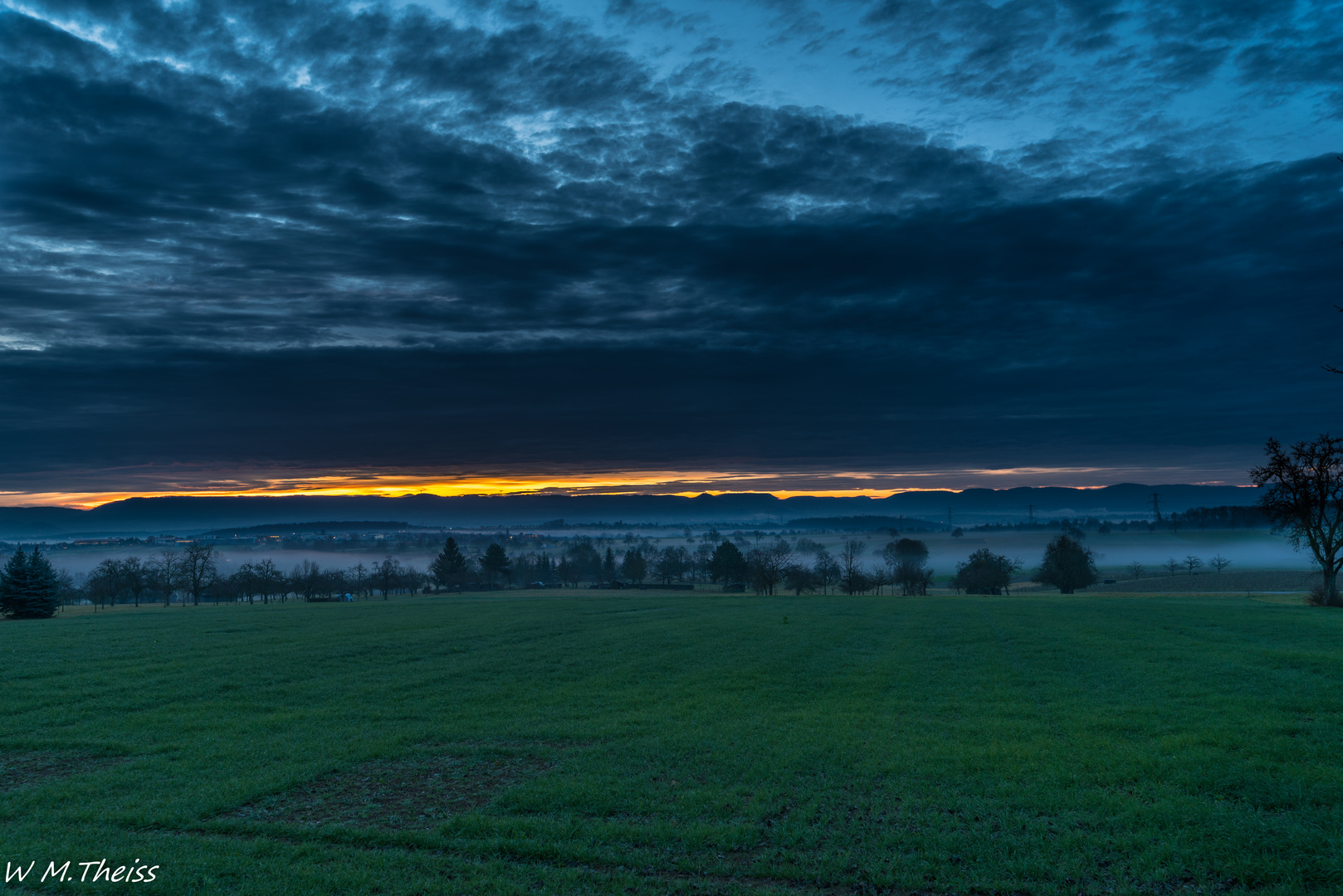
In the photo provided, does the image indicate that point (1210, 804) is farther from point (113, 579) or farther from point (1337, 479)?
point (113, 579)

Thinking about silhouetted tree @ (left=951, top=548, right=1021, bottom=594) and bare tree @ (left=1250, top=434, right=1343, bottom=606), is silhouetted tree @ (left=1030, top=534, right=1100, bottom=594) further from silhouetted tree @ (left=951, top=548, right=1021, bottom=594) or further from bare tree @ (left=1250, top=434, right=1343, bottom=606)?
bare tree @ (left=1250, top=434, right=1343, bottom=606)

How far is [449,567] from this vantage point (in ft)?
352

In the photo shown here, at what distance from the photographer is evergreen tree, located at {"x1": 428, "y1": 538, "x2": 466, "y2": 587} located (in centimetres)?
10619

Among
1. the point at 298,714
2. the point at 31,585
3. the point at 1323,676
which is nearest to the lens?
the point at 298,714

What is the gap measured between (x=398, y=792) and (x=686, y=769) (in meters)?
4.93

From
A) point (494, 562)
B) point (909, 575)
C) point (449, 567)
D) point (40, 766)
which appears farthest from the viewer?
point (494, 562)

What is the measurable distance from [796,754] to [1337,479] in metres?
47.8

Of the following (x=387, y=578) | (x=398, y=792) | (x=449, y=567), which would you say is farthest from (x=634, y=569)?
(x=398, y=792)

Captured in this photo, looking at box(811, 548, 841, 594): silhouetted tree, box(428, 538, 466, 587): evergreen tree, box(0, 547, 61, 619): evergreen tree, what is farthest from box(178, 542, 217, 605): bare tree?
box(811, 548, 841, 594): silhouetted tree

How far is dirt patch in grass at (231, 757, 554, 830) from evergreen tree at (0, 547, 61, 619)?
181ft

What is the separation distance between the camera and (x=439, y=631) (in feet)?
106

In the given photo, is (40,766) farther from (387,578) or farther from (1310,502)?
(387,578)

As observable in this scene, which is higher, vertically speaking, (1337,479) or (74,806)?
(1337,479)

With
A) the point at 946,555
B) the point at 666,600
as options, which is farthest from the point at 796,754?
the point at 946,555
